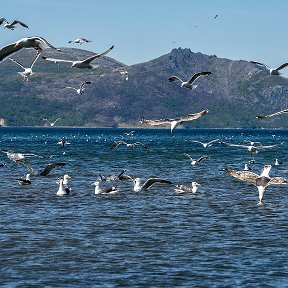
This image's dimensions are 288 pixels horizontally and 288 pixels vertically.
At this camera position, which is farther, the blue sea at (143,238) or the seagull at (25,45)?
the blue sea at (143,238)

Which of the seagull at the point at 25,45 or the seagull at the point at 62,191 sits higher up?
the seagull at the point at 25,45

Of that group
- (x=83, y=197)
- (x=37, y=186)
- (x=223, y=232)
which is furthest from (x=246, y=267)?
(x=37, y=186)

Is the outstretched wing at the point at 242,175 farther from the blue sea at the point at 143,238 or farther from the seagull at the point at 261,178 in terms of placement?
the blue sea at the point at 143,238

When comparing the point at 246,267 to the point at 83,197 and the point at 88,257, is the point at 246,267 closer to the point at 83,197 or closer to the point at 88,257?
the point at 88,257

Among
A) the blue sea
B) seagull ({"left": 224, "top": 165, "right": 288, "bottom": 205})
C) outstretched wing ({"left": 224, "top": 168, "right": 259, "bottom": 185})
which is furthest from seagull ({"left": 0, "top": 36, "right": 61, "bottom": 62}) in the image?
seagull ({"left": 224, "top": 165, "right": 288, "bottom": 205})

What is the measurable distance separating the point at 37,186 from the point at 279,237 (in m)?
21.2

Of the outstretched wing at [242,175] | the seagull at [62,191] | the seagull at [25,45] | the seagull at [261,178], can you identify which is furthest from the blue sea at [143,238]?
→ the seagull at [25,45]

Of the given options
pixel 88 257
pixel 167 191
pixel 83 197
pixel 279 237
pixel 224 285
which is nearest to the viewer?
pixel 224 285

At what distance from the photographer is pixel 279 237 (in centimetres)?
2678

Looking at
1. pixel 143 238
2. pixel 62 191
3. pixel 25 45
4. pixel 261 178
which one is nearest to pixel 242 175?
pixel 261 178

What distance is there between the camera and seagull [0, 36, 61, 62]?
13.7 m

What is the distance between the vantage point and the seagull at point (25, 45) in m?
13.7

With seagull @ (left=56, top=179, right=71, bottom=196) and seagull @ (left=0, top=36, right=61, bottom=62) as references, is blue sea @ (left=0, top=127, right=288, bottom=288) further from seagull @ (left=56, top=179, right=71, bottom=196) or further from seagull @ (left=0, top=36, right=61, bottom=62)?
seagull @ (left=0, top=36, right=61, bottom=62)

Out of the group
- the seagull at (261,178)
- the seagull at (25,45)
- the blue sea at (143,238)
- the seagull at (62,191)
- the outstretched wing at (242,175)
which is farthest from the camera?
the seagull at (62,191)
